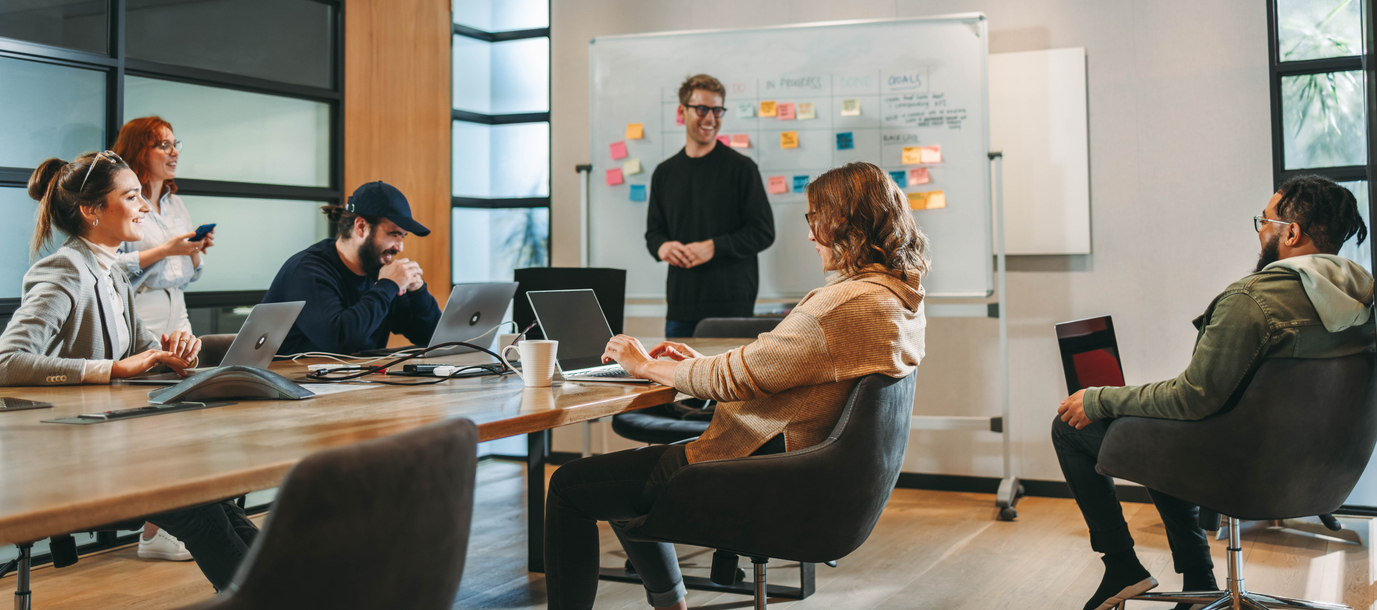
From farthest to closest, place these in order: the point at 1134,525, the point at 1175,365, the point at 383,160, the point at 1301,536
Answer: the point at 383,160 → the point at 1175,365 → the point at 1134,525 → the point at 1301,536

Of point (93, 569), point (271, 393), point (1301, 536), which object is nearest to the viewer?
point (271, 393)

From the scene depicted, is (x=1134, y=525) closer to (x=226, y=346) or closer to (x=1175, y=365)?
(x=1175, y=365)

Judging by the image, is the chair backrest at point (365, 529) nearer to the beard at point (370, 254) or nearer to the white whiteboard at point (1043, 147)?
the beard at point (370, 254)

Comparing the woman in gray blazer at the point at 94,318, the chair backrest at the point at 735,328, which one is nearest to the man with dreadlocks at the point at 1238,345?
the chair backrest at the point at 735,328

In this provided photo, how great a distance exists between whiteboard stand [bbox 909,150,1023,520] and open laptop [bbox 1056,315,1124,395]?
122 cm

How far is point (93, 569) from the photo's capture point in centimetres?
297

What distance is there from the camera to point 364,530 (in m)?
0.79

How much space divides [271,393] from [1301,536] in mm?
3348

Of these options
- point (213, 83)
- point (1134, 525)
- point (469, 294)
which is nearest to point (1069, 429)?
point (1134, 525)

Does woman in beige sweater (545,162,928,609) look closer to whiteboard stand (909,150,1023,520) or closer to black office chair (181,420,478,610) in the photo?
black office chair (181,420,478,610)

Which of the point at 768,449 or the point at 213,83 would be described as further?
the point at 213,83

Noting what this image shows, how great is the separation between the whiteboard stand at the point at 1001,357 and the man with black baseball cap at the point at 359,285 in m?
2.03

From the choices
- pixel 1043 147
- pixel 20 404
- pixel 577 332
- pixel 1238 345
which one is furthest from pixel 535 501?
pixel 1043 147

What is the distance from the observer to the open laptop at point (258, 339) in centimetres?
182
